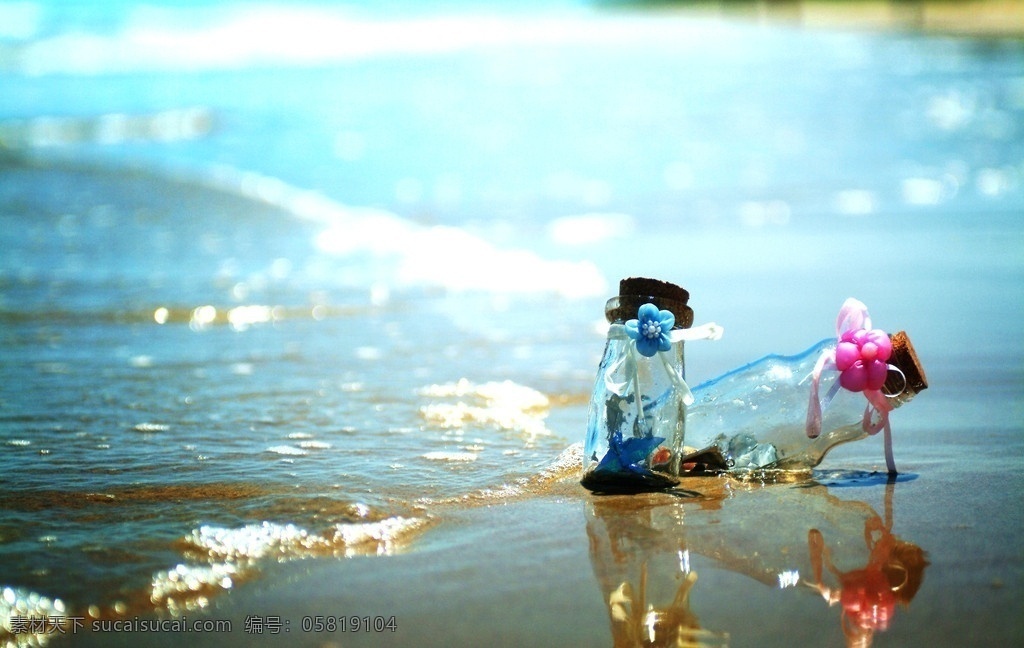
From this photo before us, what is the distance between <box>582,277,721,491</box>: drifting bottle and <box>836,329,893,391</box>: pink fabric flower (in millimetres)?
369

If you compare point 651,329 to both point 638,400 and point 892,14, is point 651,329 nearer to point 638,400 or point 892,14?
point 638,400

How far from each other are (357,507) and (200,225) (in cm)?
703

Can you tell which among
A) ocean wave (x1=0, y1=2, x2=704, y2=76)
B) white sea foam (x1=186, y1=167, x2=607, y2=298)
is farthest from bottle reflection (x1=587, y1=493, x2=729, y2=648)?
ocean wave (x1=0, y1=2, x2=704, y2=76)

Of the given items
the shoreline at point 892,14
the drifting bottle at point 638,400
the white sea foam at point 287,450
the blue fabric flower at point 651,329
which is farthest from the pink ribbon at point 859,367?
the shoreline at point 892,14

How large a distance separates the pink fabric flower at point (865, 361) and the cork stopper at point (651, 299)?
1.46 feet

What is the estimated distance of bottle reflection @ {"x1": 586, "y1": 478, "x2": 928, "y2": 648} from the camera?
7.67 feet

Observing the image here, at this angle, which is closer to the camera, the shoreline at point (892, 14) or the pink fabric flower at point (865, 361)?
the pink fabric flower at point (865, 361)

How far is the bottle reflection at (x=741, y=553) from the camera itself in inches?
92.0

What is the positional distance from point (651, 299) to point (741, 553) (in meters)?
0.79

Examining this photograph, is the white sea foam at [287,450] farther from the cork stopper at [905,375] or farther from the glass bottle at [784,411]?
the cork stopper at [905,375]

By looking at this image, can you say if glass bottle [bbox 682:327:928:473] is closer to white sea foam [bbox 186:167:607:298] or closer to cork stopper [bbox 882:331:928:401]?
cork stopper [bbox 882:331:928:401]

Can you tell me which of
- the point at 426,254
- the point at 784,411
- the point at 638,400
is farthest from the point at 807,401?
the point at 426,254

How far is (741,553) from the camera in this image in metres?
2.68

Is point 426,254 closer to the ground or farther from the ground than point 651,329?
farther from the ground
